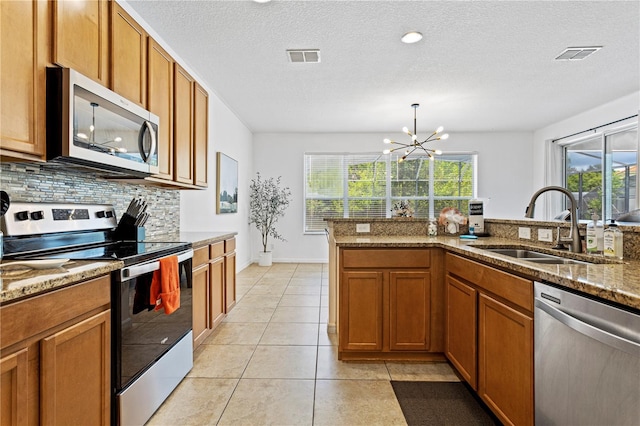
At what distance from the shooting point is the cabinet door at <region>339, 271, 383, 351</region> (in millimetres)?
2432

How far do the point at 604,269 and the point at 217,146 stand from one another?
14.3 feet

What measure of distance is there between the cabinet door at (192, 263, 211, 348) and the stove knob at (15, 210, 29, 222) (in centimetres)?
103

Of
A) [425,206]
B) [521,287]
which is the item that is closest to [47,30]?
[521,287]

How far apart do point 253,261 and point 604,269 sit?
594 cm

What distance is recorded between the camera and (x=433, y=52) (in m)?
3.31

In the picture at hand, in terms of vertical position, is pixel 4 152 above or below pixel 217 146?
below

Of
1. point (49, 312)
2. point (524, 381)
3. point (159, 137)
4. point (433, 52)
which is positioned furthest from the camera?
point (433, 52)

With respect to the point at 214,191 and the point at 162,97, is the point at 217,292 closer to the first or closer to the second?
the point at 162,97

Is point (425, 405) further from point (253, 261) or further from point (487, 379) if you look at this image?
point (253, 261)

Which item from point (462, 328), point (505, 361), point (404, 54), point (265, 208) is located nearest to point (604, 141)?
point (404, 54)

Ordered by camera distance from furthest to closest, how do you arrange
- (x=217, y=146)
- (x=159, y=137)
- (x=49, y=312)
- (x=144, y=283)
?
(x=217, y=146)
(x=159, y=137)
(x=144, y=283)
(x=49, y=312)

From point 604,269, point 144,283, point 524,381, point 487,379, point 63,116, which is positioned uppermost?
point 63,116

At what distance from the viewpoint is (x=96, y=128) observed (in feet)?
5.86

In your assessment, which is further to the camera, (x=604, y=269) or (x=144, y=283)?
(x=144, y=283)
